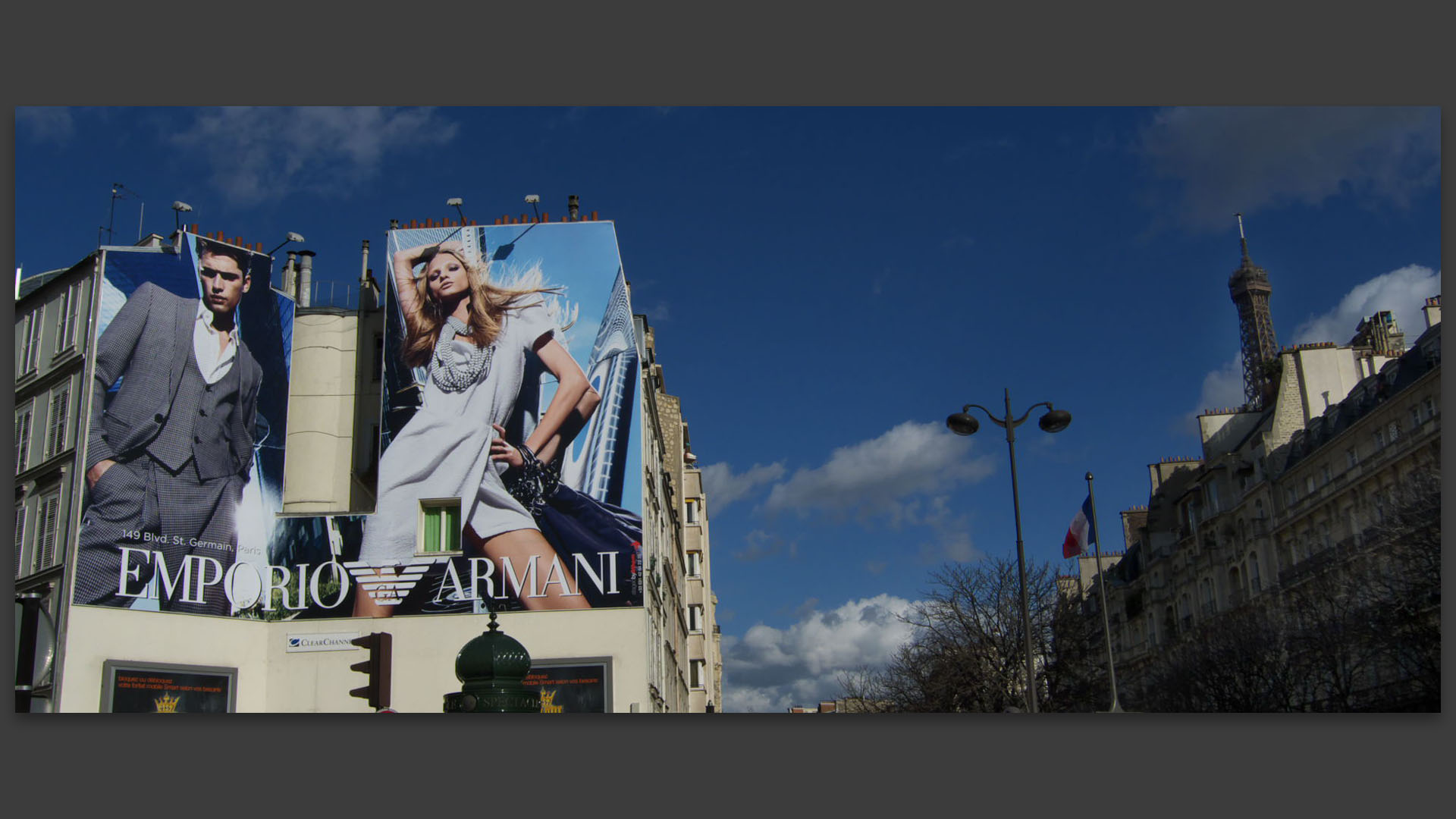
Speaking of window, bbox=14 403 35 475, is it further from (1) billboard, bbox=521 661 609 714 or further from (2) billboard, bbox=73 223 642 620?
(1) billboard, bbox=521 661 609 714

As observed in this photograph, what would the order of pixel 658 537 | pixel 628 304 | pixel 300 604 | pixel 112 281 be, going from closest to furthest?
pixel 112 281
pixel 300 604
pixel 628 304
pixel 658 537

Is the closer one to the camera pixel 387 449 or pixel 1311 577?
pixel 387 449

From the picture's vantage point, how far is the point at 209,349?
31.8m

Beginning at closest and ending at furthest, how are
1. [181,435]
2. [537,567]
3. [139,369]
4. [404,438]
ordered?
[139,369]
[181,435]
[537,567]
[404,438]

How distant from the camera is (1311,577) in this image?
3762 centimetres

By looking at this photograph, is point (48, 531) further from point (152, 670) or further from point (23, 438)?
point (152, 670)

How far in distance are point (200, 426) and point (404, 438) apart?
15.5 ft

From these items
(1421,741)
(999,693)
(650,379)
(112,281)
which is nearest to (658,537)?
(650,379)

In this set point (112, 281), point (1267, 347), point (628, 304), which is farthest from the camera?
point (1267, 347)

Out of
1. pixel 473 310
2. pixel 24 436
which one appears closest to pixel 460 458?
pixel 473 310

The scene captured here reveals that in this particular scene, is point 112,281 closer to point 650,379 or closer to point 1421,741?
point 650,379

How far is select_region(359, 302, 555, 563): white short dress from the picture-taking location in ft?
106

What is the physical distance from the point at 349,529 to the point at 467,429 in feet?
12.0

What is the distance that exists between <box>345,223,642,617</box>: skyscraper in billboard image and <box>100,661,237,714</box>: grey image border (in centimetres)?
321
